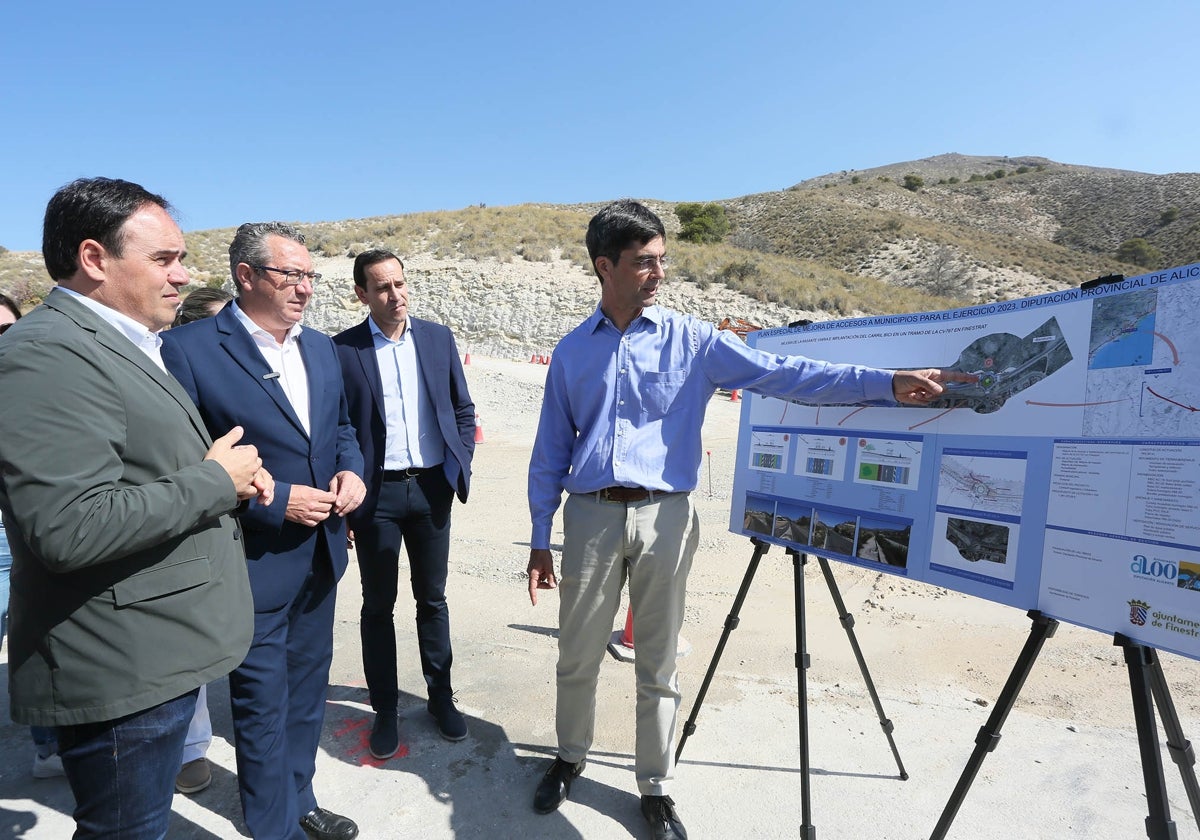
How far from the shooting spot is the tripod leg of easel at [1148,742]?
5.85ft

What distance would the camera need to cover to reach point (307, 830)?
8.78 ft

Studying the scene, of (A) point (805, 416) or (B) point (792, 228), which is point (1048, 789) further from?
(B) point (792, 228)

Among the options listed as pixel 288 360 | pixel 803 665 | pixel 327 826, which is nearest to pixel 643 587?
pixel 803 665

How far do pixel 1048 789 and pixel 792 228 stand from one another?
49.6 m

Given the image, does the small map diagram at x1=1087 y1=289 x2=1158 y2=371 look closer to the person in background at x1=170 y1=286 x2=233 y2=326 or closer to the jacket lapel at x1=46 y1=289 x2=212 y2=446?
the jacket lapel at x1=46 y1=289 x2=212 y2=446

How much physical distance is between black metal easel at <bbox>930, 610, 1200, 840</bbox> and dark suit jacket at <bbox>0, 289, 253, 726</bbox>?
229 cm

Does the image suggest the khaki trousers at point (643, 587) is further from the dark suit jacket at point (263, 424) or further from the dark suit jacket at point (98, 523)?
the dark suit jacket at point (98, 523)

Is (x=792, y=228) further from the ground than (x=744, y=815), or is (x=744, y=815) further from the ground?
(x=792, y=228)

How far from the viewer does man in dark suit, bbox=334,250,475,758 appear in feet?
10.4

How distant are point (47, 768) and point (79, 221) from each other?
107 inches

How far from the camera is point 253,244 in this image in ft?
8.07

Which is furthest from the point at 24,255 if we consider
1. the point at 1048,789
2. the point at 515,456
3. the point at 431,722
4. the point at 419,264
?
the point at 1048,789

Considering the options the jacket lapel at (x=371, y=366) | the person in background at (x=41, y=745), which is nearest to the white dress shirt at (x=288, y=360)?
the jacket lapel at (x=371, y=366)

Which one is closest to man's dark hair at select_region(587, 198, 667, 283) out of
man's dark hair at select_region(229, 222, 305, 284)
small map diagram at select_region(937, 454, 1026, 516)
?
man's dark hair at select_region(229, 222, 305, 284)
